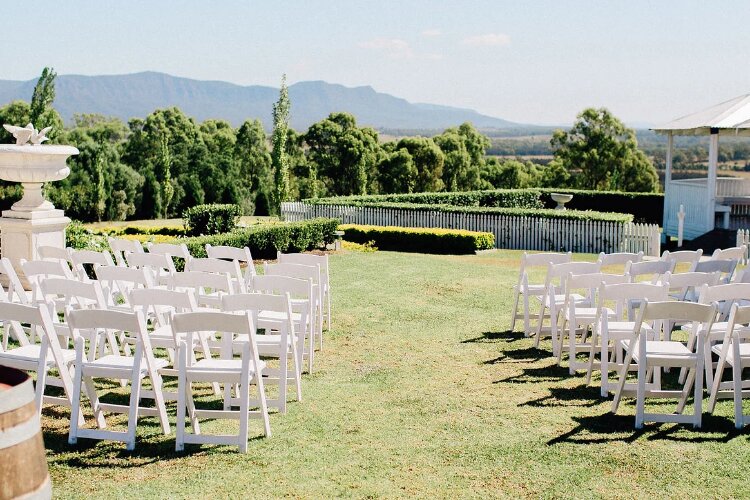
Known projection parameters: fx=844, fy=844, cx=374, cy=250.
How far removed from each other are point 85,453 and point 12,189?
32.0 metres

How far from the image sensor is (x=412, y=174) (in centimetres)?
4919

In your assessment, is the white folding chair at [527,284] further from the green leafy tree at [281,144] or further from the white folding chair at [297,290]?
the green leafy tree at [281,144]

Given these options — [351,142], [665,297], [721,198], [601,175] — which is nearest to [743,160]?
[601,175]

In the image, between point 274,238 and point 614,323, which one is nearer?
point 614,323

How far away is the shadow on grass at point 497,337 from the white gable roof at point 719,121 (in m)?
13.3

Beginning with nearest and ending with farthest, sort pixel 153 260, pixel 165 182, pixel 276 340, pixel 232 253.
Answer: pixel 276 340
pixel 153 260
pixel 232 253
pixel 165 182

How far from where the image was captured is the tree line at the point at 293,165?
4325 centimetres

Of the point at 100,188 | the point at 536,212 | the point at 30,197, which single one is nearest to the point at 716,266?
the point at 30,197

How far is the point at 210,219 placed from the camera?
64.7 feet

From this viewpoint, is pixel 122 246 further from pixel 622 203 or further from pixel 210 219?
pixel 622 203

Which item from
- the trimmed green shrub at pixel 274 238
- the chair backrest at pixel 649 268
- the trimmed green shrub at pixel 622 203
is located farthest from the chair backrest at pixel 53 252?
the trimmed green shrub at pixel 622 203

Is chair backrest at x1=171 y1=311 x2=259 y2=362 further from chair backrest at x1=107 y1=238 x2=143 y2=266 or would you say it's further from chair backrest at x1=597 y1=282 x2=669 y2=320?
chair backrest at x1=107 y1=238 x2=143 y2=266

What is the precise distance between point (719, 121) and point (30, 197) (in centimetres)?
1748

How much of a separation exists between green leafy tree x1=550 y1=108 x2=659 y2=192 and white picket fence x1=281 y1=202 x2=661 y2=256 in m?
29.7
